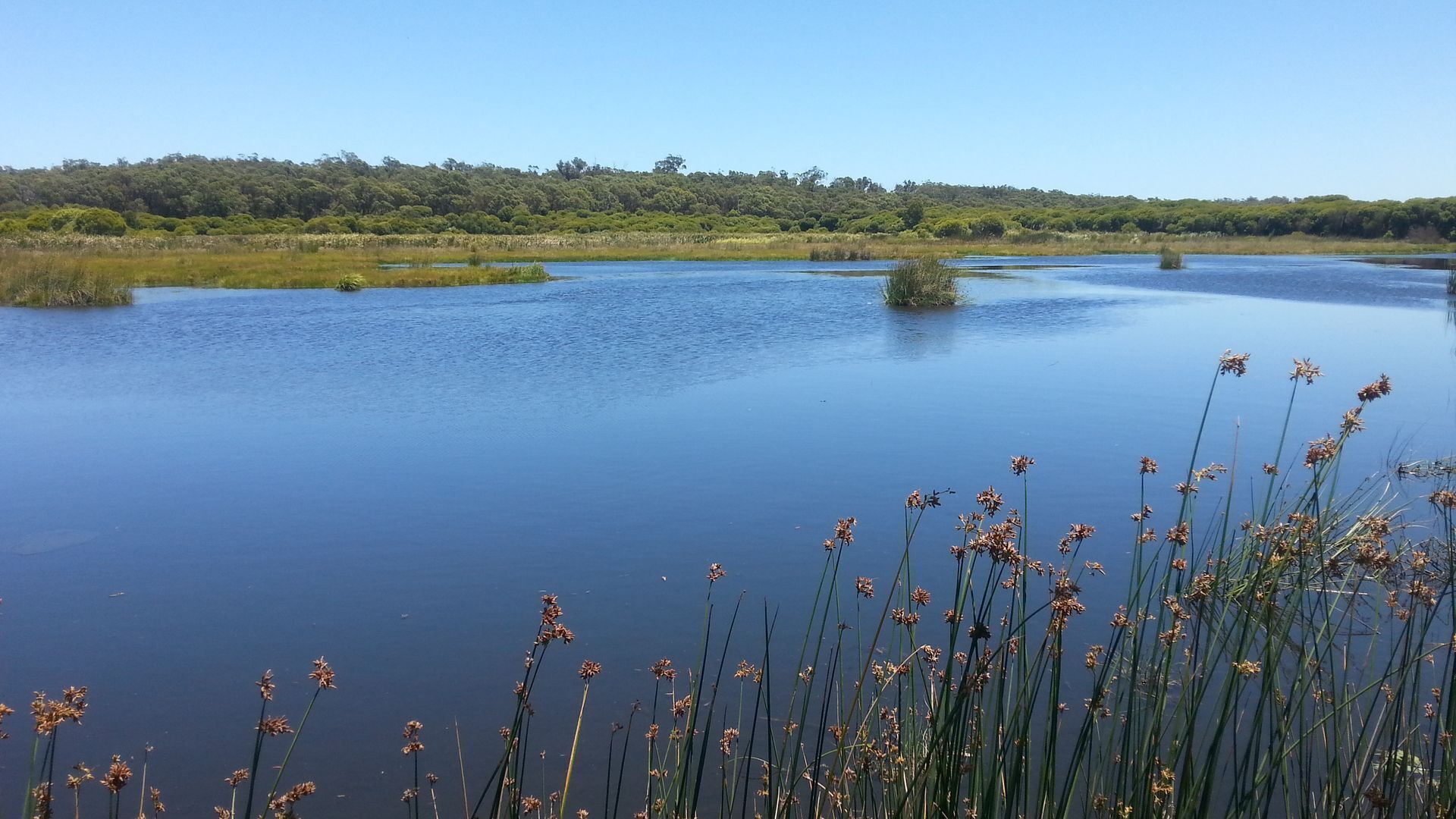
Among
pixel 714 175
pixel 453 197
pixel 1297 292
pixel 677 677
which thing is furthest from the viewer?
pixel 714 175

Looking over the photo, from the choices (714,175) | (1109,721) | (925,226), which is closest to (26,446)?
(1109,721)

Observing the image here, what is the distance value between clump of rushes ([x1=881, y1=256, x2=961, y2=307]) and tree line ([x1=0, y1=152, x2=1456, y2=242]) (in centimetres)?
3292

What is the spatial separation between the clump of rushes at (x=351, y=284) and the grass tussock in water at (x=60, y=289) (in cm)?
444

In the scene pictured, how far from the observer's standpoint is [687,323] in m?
15.7

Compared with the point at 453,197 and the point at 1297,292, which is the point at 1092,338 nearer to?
the point at 1297,292

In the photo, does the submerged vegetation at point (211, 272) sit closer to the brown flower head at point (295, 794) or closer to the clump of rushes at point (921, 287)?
the clump of rushes at point (921, 287)

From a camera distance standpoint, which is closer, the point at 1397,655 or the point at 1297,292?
the point at 1397,655

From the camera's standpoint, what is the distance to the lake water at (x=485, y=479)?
367 centimetres

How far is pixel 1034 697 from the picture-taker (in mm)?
2121

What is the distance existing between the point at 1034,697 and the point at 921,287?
16414 mm

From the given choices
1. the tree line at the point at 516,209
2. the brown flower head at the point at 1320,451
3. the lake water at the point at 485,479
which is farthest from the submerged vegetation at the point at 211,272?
the brown flower head at the point at 1320,451

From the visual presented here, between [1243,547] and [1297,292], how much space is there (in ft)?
67.1

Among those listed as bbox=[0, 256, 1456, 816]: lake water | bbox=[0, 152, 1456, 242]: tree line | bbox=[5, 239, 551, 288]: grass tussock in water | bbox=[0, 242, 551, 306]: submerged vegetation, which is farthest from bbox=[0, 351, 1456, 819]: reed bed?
bbox=[0, 152, 1456, 242]: tree line

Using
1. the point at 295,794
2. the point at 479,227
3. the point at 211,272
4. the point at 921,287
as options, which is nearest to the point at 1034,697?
the point at 295,794
